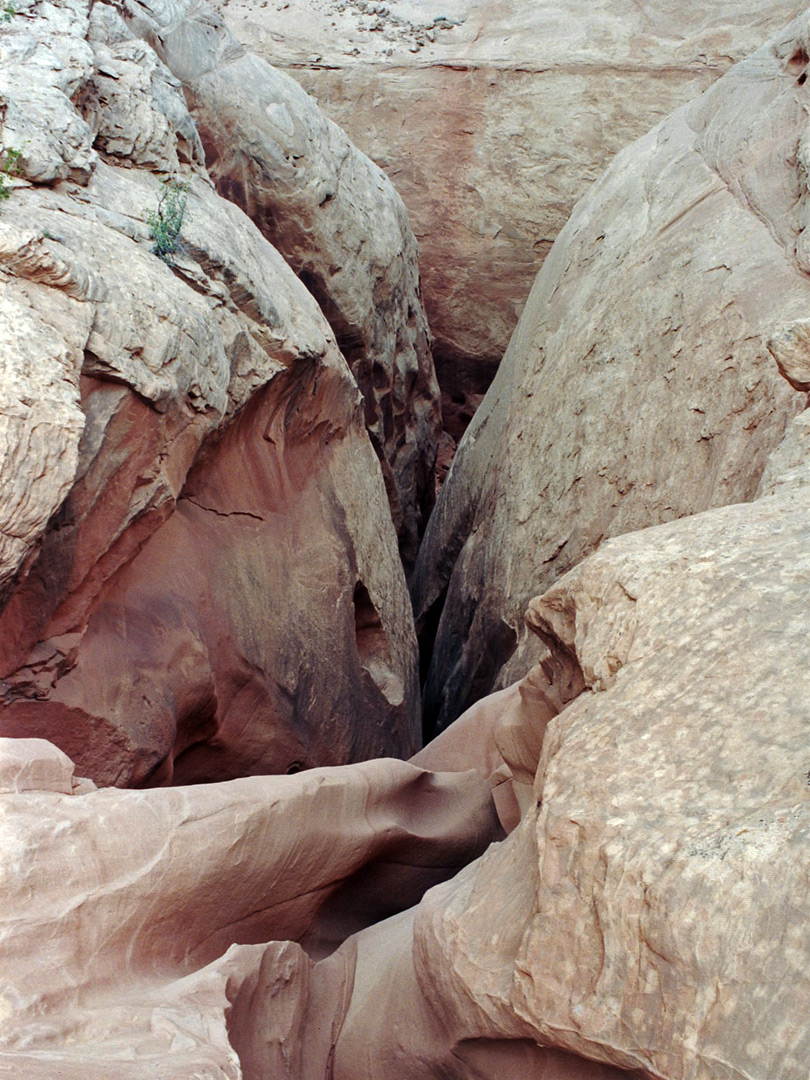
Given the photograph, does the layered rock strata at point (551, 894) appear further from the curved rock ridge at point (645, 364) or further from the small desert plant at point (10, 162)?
the small desert plant at point (10, 162)

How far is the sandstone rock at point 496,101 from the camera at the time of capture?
8.55 m

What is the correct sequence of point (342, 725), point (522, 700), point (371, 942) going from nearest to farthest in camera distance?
point (371, 942), point (522, 700), point (342, 725)

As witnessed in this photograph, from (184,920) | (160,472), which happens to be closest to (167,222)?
(160,472)

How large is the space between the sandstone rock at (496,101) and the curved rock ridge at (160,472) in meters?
3.85

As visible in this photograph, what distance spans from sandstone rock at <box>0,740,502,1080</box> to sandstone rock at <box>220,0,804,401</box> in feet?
20.9

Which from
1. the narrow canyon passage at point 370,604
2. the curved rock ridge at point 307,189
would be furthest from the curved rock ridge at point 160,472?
the curved rock ridge at point 307,189

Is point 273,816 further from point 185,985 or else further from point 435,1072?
point 435,1072

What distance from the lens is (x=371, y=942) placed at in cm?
303

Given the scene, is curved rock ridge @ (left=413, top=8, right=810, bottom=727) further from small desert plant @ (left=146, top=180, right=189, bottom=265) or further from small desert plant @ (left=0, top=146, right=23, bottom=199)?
small desert plant @ (left=0, top=146, right=23, bottom=199)

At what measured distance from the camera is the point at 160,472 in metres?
3.76

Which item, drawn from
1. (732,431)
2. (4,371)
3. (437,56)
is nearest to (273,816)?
(4,371)

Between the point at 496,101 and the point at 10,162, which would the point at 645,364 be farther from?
the point at 496,101

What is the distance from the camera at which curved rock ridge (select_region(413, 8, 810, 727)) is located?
4480 millimetres

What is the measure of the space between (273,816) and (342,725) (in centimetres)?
199
